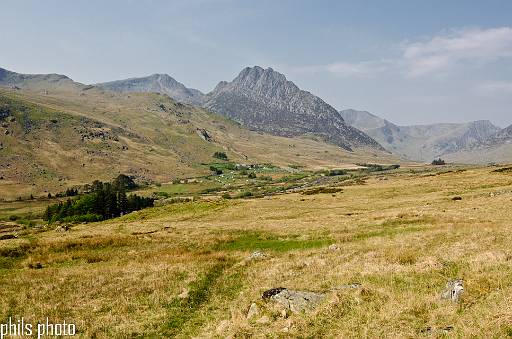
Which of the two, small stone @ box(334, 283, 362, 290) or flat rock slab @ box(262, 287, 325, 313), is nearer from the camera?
flat rock slab @ box(262, 287, 325, 313)

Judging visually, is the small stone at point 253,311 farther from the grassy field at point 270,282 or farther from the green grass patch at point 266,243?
the green grass patch at point 266,243

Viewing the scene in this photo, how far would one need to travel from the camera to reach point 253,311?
63.1ft

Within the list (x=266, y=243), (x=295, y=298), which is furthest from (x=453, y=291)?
(x=266, y=243)

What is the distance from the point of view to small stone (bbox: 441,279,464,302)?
57.2ft

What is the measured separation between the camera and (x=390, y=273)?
2255cm

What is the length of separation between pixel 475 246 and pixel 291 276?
12.0 meters

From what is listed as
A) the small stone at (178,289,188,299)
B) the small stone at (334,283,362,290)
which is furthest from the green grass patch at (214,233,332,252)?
the small stone at (334,283,362,290)

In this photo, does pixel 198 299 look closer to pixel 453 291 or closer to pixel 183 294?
pixel 183 294

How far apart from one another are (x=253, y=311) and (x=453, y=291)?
8.84m

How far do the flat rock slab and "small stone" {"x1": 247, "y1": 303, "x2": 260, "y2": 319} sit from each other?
1.04m

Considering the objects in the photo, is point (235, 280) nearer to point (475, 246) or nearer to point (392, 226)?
point (475, 246)

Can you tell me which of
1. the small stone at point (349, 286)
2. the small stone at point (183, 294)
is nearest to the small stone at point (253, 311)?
the small stone at point (349, 286)

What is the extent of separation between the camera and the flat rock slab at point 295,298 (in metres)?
19.0

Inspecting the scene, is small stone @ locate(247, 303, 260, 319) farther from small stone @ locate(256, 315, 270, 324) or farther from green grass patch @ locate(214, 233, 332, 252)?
green grass patch @ locate(214, 233, 332, 252)
